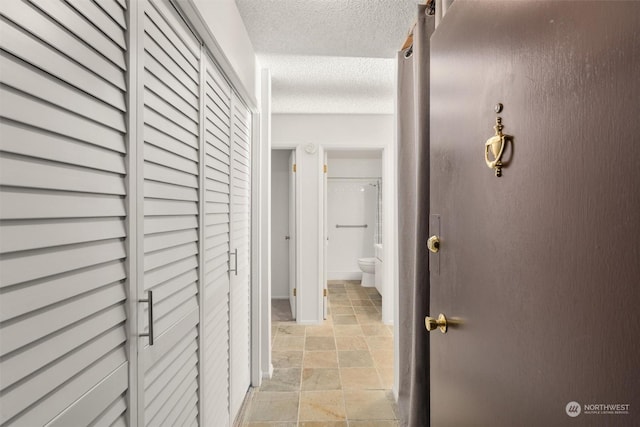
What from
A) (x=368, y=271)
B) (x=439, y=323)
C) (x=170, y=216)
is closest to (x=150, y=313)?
(x=170, y=216)

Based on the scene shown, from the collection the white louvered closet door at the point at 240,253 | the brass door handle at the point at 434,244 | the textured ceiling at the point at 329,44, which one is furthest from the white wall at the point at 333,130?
the brass door handle at the point at 434,244

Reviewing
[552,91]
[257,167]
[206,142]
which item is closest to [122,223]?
[206,142]

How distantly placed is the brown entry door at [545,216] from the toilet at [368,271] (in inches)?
173

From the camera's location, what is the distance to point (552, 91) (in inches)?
24.5

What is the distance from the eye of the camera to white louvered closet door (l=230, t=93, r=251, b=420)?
199cm

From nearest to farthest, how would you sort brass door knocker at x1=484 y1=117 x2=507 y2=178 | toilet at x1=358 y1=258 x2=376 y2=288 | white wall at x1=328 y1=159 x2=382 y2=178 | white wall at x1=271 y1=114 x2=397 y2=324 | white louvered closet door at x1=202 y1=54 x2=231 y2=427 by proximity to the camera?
brass door knocker at x1=484 y1=117 x2=507 y2=178, white louvered closet door at x1=202 y1=54 x2=231 y2=427, white wall at x1=271 y1=114 x2=397 y2=324, toilet at x1=358 y1=258 x2=376 y2=288, white wall at x1=328 y1=159 x2=382 y2=178

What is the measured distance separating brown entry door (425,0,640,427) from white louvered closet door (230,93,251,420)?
1.30 m

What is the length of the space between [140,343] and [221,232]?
0.87m

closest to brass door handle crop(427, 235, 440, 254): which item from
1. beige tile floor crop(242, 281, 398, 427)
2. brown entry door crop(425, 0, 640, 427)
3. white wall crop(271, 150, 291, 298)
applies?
brown entry door crop(425, 0, 640, 427)

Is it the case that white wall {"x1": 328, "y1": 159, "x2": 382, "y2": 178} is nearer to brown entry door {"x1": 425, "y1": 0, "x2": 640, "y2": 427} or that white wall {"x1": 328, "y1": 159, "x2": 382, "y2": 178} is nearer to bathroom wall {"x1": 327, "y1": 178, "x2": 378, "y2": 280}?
bathroom wall {"x1": 327, "y1": 178, "x2": 378, "y2": 280}

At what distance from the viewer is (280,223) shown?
5.06m

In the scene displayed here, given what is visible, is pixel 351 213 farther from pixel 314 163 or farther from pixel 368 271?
pixel 314 163

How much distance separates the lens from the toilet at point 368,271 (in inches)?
214

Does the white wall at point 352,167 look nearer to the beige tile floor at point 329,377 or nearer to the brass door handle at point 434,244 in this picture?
the beige tile floor at point 329,377
